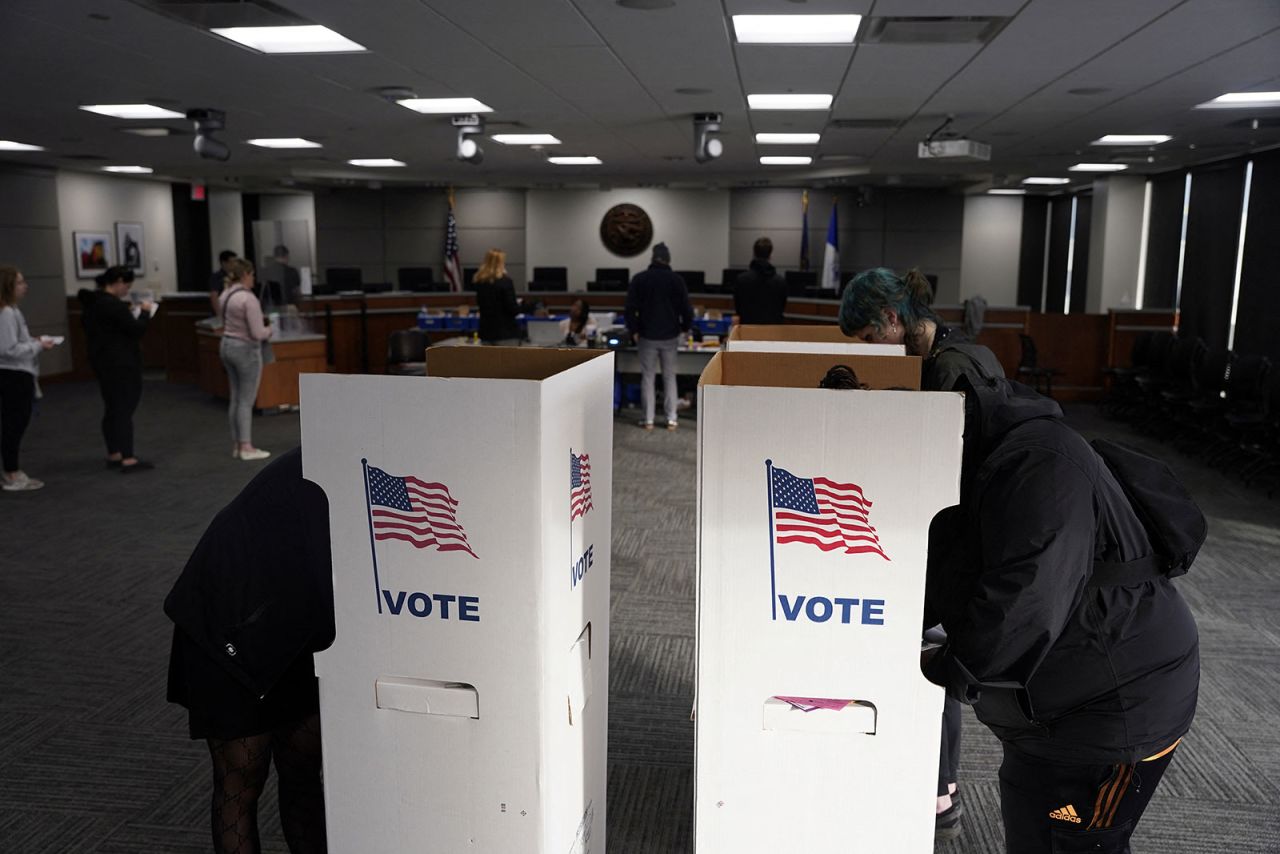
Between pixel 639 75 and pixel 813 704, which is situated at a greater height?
pixel 639 75

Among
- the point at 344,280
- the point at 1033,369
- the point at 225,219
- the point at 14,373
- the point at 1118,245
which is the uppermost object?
the point at 225,219

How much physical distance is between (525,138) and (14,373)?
17.3 feet

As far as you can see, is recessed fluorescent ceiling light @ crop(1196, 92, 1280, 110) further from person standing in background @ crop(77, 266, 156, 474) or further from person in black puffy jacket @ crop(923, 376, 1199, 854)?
person standing in background @ crop(77, 266, 156, 474)

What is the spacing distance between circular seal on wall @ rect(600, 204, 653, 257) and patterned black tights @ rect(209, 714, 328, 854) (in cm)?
1502

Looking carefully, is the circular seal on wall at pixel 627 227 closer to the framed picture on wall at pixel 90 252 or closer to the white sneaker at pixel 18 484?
the framed picture on wall at pixel 90 252

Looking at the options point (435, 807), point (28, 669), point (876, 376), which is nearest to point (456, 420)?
point (435, 807)

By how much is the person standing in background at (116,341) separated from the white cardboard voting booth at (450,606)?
6271 mm

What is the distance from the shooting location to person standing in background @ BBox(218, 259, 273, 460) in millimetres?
7465

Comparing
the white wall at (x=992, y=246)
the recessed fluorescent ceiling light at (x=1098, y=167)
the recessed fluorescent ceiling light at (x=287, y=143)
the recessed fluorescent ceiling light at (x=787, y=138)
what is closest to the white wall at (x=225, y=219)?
the recessed fluorescent ceiling light at (x=287, y=143)

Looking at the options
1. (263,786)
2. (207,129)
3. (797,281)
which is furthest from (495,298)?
(263,786)

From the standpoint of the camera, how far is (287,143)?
34.2ft

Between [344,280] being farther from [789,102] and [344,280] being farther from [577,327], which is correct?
[789,102]

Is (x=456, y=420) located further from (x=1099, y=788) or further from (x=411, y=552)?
(x=1099, y=788)

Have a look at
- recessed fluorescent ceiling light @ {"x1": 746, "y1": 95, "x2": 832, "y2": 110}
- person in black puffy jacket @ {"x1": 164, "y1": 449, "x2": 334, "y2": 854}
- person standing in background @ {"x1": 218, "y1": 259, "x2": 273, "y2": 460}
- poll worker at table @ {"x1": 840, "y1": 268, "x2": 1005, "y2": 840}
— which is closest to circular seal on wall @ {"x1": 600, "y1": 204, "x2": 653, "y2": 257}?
recessed fluorescent ceiling light @ {"x1": 746, "y1": 95, "x2": 832, "y2": 110}
